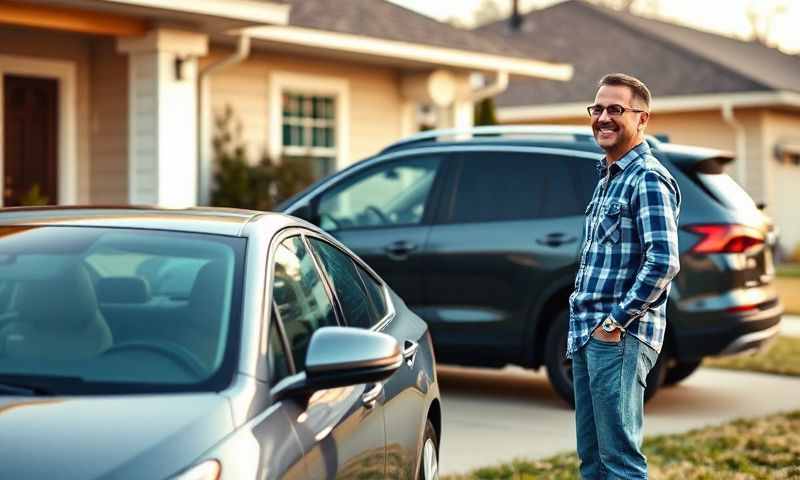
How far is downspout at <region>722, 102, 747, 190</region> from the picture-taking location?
2759cm

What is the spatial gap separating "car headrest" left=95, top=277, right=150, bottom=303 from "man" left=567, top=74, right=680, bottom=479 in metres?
1.72

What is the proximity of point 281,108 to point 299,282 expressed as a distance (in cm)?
1193

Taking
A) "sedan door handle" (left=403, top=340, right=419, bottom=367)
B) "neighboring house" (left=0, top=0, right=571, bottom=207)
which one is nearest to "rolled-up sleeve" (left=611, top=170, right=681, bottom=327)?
"sedan door handle" (left=403, top=340, right=419, bottom=367)

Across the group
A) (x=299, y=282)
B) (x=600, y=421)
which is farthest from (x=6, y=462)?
(x=600, y=421)

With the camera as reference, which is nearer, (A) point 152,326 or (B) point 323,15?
(A) point 152,326

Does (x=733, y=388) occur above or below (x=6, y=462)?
below

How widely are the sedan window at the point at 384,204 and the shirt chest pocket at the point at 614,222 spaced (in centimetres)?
473

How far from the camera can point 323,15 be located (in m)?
15.3

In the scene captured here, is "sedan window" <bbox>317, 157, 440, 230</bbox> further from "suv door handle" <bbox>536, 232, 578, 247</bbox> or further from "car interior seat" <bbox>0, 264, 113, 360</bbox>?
"car interior seat" <bbox>0, 264, 113, 360</bbox>

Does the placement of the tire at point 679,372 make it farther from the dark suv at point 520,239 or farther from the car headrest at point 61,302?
the car headrest at point 61,302

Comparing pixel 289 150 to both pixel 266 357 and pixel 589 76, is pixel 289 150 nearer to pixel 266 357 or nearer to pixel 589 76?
pixel 266 357

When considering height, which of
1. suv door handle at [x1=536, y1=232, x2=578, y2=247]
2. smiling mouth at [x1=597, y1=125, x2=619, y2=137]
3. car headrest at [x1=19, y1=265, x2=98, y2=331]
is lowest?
suv door handle at [x1=536, y1=232, x2=578, y2=247]

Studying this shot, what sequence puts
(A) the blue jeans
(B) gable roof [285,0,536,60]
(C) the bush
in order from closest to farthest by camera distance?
(A) the blue jeans, (C) the bush, (B) gable roof [285,0,536,60]

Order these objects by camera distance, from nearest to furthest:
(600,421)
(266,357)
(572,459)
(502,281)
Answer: (266,357) → (600,421) → (572,459) → (502,281)
